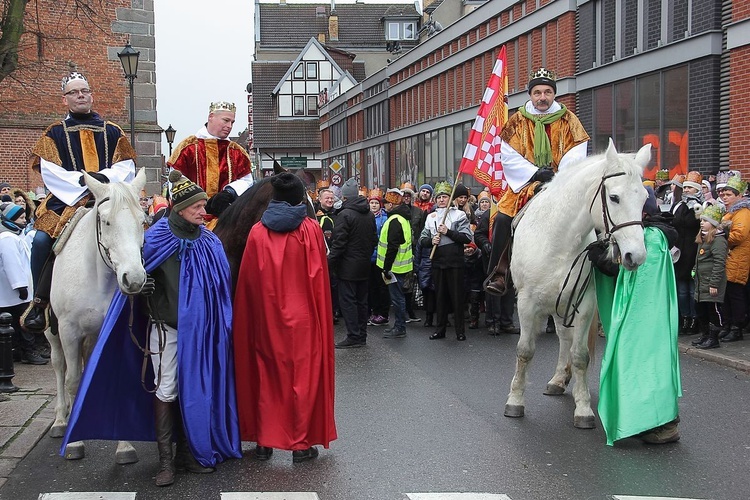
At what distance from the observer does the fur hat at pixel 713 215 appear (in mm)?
10938

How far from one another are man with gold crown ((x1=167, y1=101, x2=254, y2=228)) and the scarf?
274 centimetres

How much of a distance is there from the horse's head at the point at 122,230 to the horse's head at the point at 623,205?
3242mm

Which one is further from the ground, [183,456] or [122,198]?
[122,198]

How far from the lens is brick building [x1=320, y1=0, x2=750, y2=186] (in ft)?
54.5

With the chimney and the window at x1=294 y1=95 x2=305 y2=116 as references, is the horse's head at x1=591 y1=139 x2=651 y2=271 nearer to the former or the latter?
the window at x1=294 y1=95 x2=305 y2=116

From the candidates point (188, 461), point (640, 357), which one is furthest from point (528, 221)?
point (188, 461)

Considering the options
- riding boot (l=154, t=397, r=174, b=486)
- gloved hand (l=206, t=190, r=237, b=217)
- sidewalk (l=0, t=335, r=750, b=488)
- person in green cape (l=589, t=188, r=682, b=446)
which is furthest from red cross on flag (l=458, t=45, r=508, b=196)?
riding boot (l=154, t=397, r=174, b=486)

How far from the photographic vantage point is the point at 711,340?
10.8 m

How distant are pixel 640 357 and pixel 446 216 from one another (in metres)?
6.49

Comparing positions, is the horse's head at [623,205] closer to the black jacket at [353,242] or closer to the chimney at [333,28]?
the black jacket at [353,242]

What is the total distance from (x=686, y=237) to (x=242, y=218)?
712 cm

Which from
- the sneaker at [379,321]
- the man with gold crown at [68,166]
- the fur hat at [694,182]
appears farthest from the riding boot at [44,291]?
the fur hat at [694,182]

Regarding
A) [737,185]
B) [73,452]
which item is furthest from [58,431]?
[737,185]

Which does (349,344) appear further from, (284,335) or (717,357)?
(284,335)
